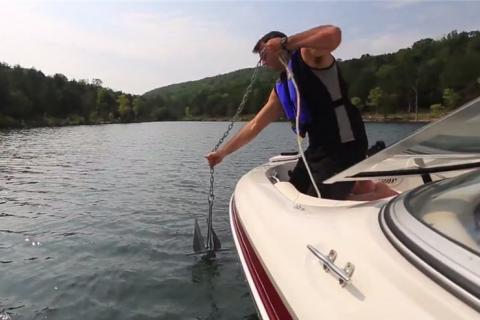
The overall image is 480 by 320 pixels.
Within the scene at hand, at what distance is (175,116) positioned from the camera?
152 m

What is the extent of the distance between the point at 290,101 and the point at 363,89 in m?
108

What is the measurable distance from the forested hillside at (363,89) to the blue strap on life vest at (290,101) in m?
72.8

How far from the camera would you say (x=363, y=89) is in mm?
106500

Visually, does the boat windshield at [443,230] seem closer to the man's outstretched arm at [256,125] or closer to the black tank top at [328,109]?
the black tank top at [328,109]

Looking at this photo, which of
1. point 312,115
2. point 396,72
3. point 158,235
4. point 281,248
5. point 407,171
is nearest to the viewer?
point 281,248

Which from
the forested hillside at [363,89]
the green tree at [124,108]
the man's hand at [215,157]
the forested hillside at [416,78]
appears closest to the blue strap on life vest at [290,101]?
the man's hand at [215,157]

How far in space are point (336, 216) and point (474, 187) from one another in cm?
68

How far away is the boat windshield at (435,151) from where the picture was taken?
1.96m

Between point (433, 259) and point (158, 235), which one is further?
point (158, 235)

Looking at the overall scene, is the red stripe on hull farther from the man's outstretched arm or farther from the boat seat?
the man's outstretched arm

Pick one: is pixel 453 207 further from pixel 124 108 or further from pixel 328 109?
pixel 124 108

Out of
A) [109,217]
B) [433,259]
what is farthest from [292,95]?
[109,217]

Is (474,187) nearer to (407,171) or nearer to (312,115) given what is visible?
(407,171)

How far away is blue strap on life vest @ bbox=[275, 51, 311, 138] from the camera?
349 centimetres
